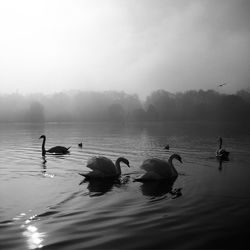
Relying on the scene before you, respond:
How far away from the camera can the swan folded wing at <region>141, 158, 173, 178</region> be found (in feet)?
65.5

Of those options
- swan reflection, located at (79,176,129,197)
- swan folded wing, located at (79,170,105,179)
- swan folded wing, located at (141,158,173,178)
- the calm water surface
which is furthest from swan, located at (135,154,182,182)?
swan folded wing, located at (79,170,105,179)

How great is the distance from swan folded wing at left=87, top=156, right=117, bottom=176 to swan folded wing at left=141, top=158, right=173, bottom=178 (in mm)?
1886

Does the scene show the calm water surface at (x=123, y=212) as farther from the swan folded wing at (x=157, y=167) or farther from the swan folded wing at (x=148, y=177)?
the swan folded wing at (x=157, y=167)

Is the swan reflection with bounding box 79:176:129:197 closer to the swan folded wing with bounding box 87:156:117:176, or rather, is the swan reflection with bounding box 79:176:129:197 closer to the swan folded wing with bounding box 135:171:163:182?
the swan folded wing with bounding box 87:156:117:176

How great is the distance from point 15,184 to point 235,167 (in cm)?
1583

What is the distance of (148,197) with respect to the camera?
53.4 feet

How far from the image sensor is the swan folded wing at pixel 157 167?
1997 cm

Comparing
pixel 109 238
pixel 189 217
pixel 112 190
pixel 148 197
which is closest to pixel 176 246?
pixel 109 238

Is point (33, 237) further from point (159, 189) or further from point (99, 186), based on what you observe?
point (159, 189)

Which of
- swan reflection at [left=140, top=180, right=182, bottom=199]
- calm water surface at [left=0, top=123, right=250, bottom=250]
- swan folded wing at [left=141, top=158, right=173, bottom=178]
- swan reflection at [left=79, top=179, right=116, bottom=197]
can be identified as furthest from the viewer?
swan folded wing at [left=141, top=158, right=173, bottom=178]

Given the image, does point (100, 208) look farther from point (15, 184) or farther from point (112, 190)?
point (15, 184)

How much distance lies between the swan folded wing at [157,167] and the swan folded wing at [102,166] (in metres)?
1.89

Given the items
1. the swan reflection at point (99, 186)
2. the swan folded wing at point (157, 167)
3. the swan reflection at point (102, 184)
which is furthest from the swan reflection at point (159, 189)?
the swan reflection at point (99, 186)

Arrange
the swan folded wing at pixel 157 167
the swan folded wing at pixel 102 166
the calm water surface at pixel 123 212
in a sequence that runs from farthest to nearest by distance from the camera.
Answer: the swan folded wing at pixel 102 166 → the swan folded wing at pixel 157 167 → the calm water surface at pixel 123 212
